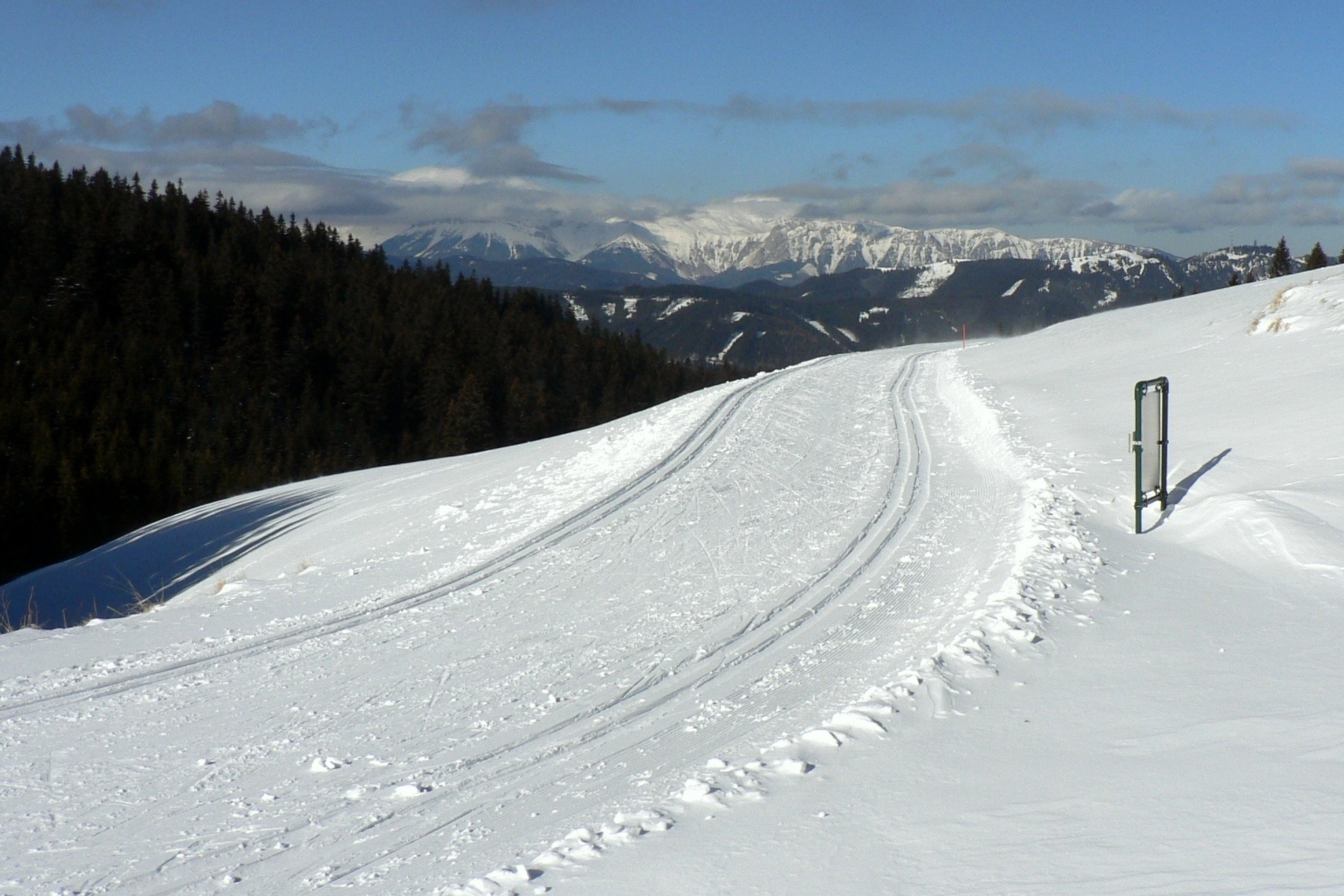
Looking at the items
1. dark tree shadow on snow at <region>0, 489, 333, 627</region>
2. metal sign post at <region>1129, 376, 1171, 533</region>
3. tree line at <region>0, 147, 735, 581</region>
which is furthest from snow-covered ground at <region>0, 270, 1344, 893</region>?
tree line at <region>0, 147, 735, 581</region>

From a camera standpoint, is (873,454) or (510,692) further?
(873,454)

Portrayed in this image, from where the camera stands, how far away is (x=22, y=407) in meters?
59.3

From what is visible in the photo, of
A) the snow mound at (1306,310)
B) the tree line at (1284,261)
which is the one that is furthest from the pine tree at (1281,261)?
the snow mound at (1306,310)

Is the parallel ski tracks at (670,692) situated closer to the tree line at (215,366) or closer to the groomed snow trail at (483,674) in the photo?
the groomed snow trail at (483,674)

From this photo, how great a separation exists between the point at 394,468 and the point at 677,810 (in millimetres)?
20091

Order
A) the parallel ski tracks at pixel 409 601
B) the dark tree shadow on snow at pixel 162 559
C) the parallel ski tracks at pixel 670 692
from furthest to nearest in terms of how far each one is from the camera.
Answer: the dark tree shadow on snow at pixel 162 559, the parallel ski tracks at pixel 409 601, the parallel ski tracks at pixel 670 692

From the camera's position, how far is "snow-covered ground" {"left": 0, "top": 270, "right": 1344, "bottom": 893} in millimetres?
4422

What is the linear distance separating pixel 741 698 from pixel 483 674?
77.3 inches

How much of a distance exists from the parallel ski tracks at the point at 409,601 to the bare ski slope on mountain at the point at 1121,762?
4.73 m

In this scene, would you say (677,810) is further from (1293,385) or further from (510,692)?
(1293,385)

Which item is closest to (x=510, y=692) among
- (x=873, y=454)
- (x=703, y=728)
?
(x=703, y=728)

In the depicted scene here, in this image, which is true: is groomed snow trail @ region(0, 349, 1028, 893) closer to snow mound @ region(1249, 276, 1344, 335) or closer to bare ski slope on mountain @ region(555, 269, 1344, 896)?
bare ski slope on mountain @ region(555, 269, 1344, 896)

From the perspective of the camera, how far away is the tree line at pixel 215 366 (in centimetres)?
5662

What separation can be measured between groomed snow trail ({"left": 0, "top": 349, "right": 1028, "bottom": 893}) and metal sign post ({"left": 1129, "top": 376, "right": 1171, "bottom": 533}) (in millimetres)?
1482
